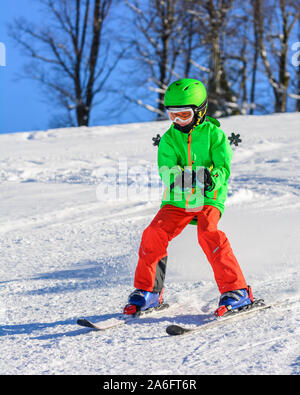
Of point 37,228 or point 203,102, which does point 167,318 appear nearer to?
point 203,102

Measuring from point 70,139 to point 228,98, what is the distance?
865cm

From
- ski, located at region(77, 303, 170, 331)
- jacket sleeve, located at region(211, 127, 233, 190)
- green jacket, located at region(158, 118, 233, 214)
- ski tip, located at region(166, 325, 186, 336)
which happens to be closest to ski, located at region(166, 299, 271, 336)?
ski tip, located at region(166, 325, 186, 336)

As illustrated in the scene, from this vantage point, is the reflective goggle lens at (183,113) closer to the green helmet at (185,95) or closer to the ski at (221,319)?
the green helmet at (185,95)

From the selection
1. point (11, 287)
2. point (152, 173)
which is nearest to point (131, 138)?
point (152, 173)

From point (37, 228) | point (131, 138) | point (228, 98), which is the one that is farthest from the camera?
point (228, 98)

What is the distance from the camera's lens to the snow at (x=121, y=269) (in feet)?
7.27

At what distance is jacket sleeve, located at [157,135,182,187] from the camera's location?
2791 millimetres

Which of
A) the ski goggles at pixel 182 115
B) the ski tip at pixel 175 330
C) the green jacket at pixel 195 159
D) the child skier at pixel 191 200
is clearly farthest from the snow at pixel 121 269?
the ski goggles at pixel 182 115

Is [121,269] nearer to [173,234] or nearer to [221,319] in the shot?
[173,234]

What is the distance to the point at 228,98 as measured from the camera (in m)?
17.4

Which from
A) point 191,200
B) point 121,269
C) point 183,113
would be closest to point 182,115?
point 183,113

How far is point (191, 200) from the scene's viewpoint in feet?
9.13

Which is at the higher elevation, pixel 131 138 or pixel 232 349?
pixel 131 138

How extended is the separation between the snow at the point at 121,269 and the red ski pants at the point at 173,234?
23 centimetres
